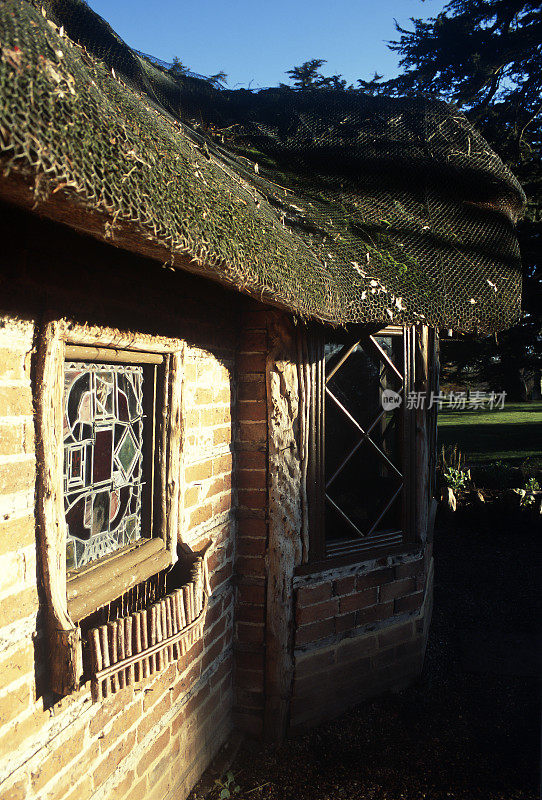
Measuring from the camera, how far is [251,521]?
10.5 feet

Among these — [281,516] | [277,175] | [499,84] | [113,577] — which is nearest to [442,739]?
[281,516]

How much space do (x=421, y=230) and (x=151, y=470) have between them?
2.82m

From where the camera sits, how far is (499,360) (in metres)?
11.3

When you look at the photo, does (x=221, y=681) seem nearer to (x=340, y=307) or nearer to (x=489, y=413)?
(x=340, y=307)

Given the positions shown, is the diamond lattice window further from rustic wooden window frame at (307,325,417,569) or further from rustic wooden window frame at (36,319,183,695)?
rustic wooden window frame at (36,319,183,695)

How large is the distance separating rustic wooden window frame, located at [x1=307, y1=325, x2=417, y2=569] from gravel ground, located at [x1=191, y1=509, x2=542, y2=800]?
3.65 feet

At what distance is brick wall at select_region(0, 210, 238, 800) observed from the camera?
1.59m

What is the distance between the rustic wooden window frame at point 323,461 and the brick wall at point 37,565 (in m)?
0.55

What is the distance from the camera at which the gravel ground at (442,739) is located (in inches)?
114

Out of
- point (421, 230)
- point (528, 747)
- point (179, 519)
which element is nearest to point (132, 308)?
point (179, 519)

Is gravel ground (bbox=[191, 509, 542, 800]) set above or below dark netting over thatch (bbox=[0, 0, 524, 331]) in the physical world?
below

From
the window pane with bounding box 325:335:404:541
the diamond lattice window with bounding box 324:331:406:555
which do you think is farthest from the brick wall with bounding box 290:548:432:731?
the window pane with bounding box 325:335:404:541

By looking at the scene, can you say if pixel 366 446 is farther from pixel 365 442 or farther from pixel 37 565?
pixel 37 565

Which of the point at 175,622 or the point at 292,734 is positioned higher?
the point at 175,622
